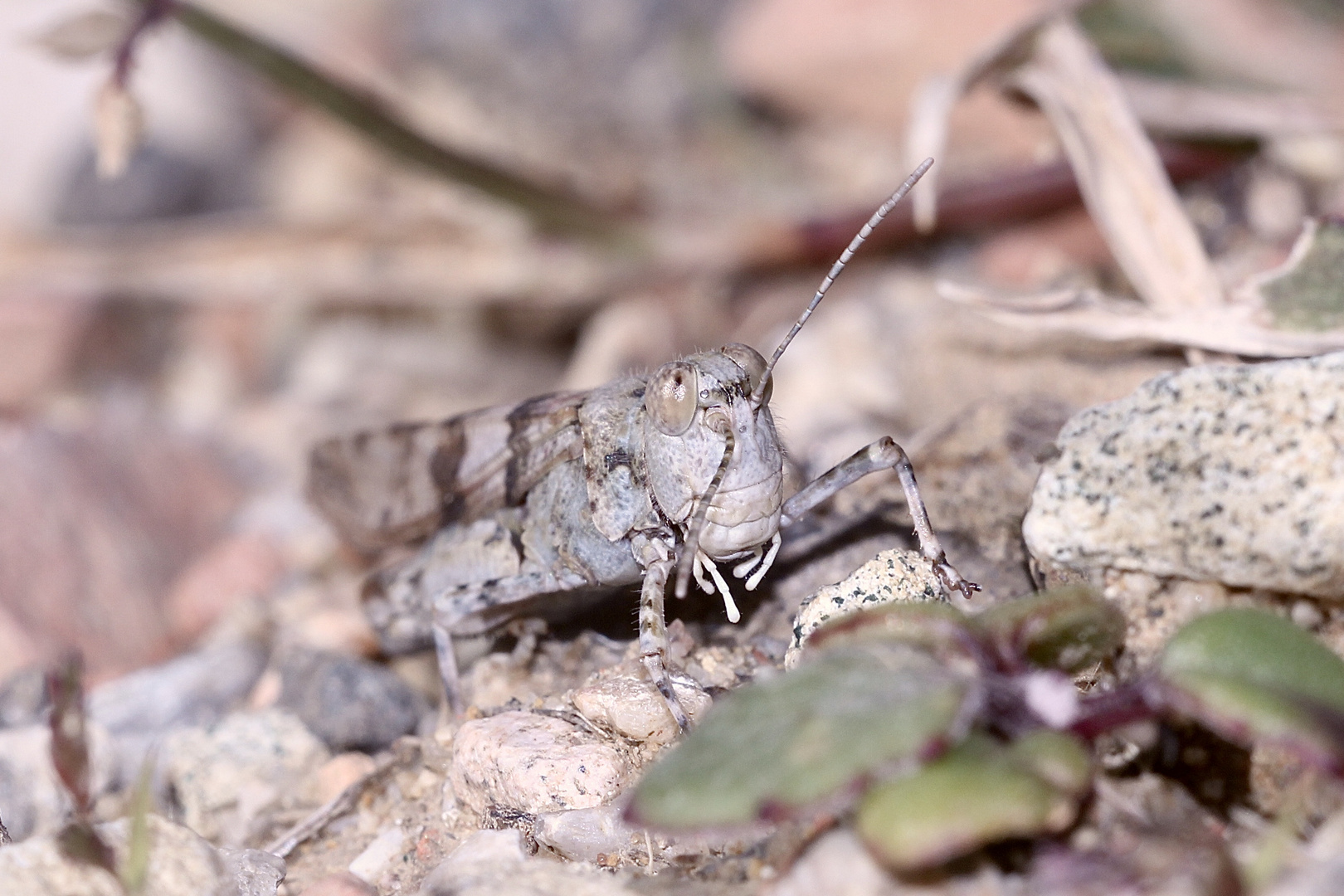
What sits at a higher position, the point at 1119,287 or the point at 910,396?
the point at 1119,287

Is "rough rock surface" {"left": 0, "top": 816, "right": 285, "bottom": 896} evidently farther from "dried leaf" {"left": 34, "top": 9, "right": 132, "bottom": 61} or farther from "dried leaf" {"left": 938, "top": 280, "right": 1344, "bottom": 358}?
"dried leaf" {"left": 34, "top": 9, "right": 132, "bottom": 61}

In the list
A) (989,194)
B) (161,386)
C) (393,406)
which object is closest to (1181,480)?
(989,194)

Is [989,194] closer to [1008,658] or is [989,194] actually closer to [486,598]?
[486,598]

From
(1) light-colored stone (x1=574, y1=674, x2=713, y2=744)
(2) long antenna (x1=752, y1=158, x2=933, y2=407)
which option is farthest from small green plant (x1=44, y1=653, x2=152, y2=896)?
(2) long antenna (x1=752, y1=158, x2=933, y2=407)

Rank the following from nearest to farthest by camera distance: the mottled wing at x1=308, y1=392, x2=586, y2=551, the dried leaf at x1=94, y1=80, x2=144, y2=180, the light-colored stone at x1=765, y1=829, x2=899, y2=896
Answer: the light-colored stone at x1=765, y1=829, x2=899, y2=896 < the mottled wing at x1=308, y1=392, x2=586, y2=551 < the dried leaf at x1=94, y1=80, x2=144, y2=180

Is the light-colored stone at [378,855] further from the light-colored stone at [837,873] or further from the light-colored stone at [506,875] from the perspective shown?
the light-colored stone at [837,873]

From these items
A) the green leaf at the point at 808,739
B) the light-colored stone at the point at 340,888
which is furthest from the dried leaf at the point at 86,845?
the green leaf at the point at 808,739
